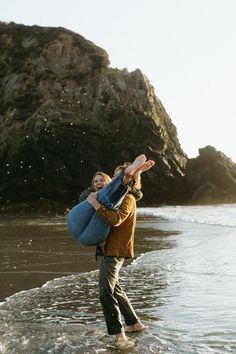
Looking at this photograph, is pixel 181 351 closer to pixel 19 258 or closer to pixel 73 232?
pixel 73 232

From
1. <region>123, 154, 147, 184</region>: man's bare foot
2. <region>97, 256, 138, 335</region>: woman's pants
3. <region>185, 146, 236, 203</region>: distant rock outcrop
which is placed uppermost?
<region>185, 146, 236, 203</region>: distant rock outcrop

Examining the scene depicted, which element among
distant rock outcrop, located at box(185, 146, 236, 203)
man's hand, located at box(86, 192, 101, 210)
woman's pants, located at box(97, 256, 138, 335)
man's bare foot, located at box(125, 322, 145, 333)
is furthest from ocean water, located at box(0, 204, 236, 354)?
distant rock outcrop, located at box(185, 146, 236, 203)

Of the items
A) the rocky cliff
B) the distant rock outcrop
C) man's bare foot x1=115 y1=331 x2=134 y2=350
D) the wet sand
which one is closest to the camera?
man's bare foot x1=115 y1=331 x2=134 y2=350

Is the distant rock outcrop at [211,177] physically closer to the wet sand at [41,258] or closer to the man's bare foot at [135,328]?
the wet sand at [41,258]

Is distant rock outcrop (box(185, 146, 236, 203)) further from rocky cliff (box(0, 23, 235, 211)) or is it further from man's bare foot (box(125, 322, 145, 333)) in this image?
man's bare foot (box(125, 322, 145, 333))

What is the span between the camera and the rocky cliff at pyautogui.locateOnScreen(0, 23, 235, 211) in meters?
40.5

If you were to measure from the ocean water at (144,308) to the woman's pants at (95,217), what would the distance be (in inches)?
41.6

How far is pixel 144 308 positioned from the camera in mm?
6270

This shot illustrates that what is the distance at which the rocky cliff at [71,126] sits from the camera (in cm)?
4053

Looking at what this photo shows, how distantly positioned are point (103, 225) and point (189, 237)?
10.9 metres

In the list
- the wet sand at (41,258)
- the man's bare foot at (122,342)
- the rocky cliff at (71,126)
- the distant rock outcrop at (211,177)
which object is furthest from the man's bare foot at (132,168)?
the distant rock outcrop at (211,177)

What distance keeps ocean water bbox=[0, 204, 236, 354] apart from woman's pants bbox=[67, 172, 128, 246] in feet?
3.47

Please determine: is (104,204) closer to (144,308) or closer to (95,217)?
(95,217)

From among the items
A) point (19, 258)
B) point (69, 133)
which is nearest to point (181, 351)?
point (19, 258)
